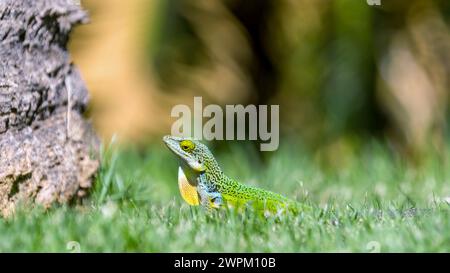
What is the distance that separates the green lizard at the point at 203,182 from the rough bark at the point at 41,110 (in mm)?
585

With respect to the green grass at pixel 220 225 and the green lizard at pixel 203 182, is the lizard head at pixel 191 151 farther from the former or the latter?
the green grass at pixel 220 225

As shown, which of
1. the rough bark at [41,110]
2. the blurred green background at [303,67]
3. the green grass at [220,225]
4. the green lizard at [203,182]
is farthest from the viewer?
the blurred green background at [303,67]

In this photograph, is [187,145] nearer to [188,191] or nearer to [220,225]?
[188,191]

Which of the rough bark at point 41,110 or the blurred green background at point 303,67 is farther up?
the blurred green background at point 303,67

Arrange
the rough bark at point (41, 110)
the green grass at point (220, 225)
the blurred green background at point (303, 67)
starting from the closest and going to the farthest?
the green grass at point (220, 225) < the rough bark at point (41, 110) < the blurred green background at point (303, 67)

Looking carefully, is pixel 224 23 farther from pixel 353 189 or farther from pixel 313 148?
pixel 353 189

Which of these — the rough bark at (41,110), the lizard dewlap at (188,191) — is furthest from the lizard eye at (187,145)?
the rough bark at (41,110)

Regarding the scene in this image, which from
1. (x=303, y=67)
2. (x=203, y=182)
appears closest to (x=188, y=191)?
(x=203, y=182)

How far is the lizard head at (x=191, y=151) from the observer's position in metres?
4.33

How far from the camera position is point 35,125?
4.31 metres

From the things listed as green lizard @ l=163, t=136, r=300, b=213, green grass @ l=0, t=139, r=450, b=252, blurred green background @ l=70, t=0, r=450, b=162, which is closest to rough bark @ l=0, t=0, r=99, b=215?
green grass @ l=0, t=139, r=450, b=252

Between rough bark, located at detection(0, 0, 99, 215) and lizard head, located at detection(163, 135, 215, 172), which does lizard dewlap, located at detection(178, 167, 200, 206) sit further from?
rough bark, located at detection(0, 0, 99, 215)
